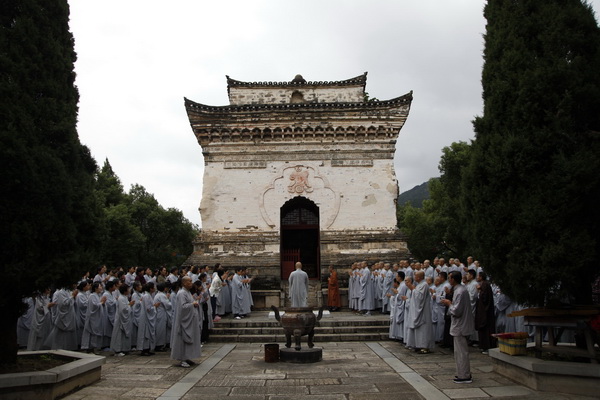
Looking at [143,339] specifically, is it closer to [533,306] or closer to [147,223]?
[533,306]

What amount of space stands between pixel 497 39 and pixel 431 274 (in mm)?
9286

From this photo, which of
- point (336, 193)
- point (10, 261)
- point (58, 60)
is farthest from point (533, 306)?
point (336, 193)

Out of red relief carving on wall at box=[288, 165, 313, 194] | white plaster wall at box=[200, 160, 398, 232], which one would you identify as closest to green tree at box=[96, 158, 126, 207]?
white plaster wall at box=[200, 160, 398, 232]

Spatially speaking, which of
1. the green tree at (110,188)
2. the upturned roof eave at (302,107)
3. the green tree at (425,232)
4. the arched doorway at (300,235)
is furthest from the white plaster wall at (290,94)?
the green tree at (110,188)

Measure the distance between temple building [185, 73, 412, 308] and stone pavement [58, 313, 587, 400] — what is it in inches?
421

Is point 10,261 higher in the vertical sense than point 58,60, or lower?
lower

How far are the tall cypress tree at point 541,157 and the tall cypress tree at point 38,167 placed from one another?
21.1ft

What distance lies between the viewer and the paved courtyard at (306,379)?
671 cm

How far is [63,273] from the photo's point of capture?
21.7 feet

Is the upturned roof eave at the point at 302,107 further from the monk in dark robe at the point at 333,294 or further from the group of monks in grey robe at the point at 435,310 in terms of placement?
the group of monks in grey robe at the point at 435,310

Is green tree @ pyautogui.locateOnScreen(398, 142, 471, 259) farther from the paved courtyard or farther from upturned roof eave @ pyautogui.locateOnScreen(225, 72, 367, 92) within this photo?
the paved courtyard

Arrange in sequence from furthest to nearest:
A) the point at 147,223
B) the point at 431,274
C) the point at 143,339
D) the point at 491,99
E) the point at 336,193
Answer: the point at 147,223 < the point at 336,193 < the point at 431,274 < the point at 143,339 < the point at 491,99

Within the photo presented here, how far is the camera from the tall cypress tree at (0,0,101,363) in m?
6.13

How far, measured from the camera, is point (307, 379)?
780 centimetres
